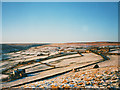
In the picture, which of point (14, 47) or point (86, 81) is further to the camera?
point (14, 47)

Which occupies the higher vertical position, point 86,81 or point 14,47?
point 14,47

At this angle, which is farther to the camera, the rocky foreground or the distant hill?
the distant hill

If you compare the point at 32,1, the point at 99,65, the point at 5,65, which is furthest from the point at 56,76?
the point at 32,1

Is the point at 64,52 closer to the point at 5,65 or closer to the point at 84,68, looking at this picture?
the point at 84,68

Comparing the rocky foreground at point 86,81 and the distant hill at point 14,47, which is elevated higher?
the distant hill at point 14,47

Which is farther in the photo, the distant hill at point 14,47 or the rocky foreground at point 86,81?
the distant hill at point 14,47

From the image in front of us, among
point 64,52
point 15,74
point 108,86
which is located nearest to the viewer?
point 108,86

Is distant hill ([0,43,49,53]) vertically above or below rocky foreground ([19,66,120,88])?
above

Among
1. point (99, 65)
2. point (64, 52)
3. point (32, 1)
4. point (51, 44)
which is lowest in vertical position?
point (99, 65)
